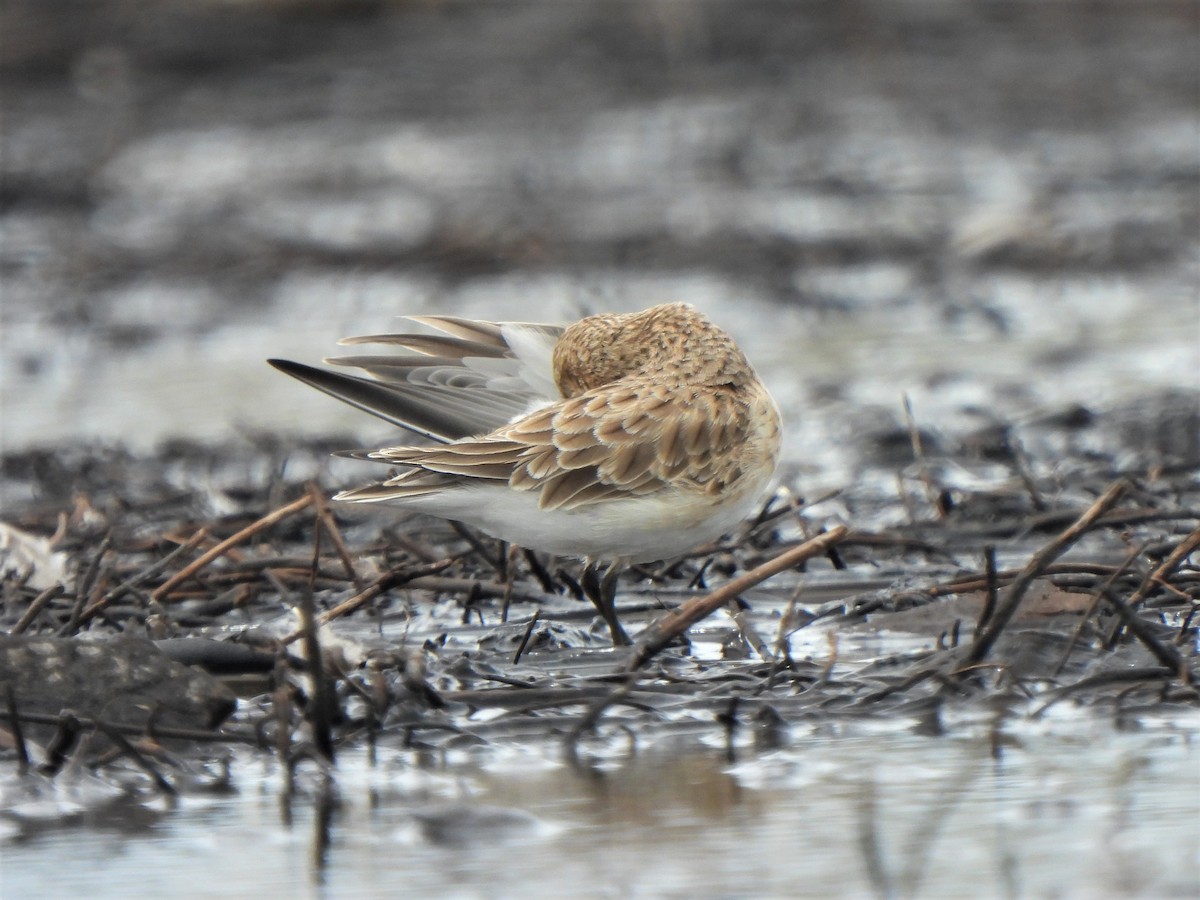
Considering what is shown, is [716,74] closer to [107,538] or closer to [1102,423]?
[1102,423]

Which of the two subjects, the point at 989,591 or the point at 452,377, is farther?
the point at 452,377

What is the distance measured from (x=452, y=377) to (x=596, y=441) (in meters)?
0.67

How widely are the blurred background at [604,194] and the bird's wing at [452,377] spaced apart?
272cm

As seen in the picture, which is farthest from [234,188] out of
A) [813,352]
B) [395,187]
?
[813,352]

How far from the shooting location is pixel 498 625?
5023 millimetres

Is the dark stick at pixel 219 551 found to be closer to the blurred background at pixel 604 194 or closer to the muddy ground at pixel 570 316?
the muddy ground at pixel 570 316

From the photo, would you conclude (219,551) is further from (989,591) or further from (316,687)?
(989,591)

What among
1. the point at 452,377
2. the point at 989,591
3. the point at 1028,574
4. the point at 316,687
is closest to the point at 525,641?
the point at 452,377

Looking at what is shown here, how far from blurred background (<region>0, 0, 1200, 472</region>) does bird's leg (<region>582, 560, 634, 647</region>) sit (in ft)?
10.1

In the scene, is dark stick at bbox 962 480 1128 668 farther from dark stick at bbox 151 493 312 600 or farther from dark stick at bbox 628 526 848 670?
dark stick at bbox 151 493 312 600

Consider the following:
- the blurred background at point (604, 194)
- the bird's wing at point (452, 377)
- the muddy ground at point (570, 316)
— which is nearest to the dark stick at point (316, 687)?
the muddy ground at point (570, 316)

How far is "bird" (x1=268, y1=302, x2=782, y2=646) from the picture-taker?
4.48 m

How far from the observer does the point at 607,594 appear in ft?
15.6

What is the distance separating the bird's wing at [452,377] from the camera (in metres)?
4.95
